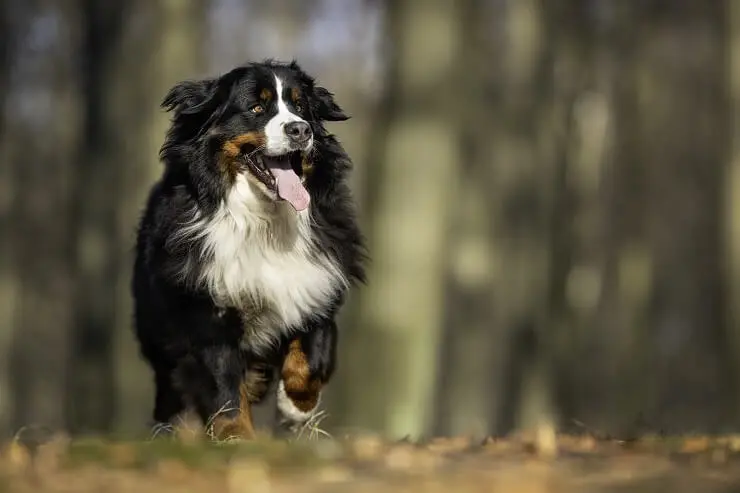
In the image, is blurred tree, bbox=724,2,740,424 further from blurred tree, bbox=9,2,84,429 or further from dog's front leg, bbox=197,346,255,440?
blurred tree, bbox=9,2,84,429

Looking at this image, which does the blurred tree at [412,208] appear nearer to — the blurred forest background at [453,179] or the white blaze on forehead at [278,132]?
the blurred forest background at [453,179]

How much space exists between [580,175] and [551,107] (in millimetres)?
5529

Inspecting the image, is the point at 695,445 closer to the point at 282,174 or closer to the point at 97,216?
the point at 282,174

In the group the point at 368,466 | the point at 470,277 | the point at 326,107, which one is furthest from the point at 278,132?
the point at 470,277

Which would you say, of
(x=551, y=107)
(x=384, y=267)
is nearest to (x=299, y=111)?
(x=384, y=267)

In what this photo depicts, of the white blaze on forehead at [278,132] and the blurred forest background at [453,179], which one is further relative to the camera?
the blurred forest background at [453,179]

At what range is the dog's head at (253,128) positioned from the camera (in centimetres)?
782

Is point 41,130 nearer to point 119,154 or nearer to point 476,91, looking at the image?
point 119,154

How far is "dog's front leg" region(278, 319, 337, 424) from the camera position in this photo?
8.11m

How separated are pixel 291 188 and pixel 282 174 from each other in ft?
0.36

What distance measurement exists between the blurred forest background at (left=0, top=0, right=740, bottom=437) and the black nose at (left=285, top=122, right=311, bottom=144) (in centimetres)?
161

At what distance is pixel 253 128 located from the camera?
7.87m

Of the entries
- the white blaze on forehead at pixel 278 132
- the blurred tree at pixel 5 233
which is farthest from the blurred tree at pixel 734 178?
the blurred tree at pixel 5 233

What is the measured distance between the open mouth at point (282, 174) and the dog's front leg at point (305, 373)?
0.88 m
